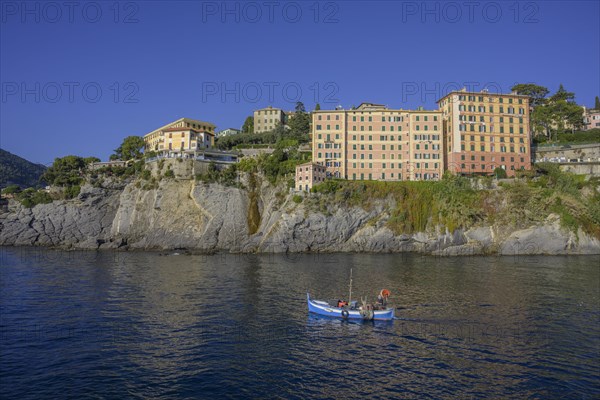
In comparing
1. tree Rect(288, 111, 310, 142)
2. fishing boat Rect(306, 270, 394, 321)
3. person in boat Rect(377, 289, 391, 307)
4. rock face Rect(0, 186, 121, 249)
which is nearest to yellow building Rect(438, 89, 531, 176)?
tree Rect(288, 111, 310, 142)

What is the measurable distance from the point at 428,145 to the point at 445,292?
63.3m

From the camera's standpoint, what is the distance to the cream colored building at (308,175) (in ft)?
312

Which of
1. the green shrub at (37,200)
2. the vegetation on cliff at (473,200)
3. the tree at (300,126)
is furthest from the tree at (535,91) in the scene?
the green shrub at (37,200)

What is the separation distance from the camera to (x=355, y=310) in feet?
125

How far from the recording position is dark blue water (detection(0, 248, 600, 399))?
2452 cm

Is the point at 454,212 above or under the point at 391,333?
above

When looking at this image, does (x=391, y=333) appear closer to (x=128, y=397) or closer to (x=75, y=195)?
(x=128, y=397)

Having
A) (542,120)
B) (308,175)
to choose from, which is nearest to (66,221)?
(308,175)

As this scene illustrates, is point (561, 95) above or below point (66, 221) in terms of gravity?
above

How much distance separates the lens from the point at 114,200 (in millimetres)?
108938

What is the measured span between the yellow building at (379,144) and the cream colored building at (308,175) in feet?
22.2

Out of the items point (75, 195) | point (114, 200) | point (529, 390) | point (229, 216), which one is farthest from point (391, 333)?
point (75, 195)

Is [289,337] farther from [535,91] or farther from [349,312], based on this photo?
[535,91]

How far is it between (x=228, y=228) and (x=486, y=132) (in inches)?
2600
